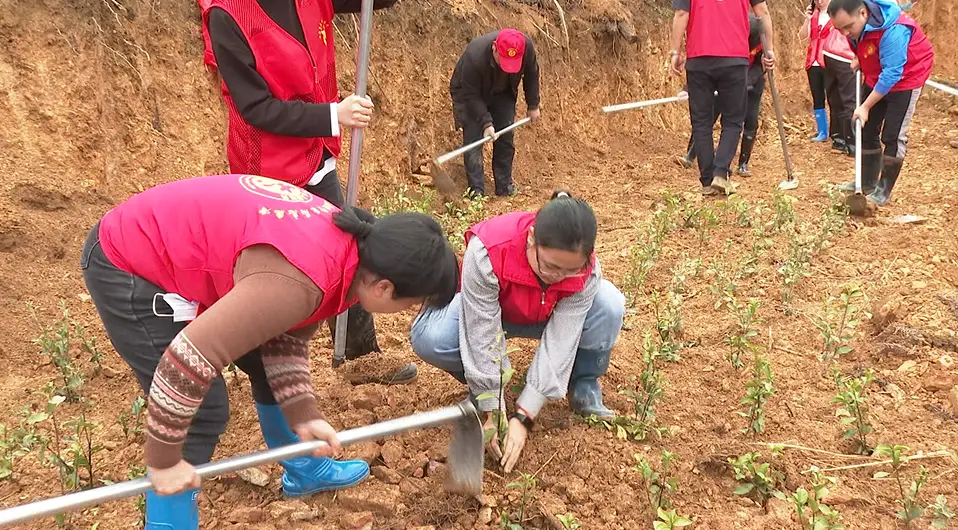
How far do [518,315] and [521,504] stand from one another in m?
0.66

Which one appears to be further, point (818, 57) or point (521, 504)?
point (818, 57)

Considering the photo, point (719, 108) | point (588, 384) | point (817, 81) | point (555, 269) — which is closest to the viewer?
point (555, 269)

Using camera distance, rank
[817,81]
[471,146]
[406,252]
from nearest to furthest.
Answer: [406,252] → [471,146] → [817,81]

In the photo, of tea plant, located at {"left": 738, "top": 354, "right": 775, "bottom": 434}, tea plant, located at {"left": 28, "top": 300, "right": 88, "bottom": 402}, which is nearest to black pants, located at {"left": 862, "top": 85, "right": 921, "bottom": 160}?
tea plant, located at {"left": 738, "top": 354, "right": 775, "bottom": 434}

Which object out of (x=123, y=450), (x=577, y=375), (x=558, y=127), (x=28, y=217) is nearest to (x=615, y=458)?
(x=577, y=375)

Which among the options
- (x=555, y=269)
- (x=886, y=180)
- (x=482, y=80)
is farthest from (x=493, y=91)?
(x=555, y=269)

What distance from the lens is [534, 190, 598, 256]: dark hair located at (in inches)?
82.8

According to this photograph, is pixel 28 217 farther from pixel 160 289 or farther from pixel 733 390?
pixel 733 390

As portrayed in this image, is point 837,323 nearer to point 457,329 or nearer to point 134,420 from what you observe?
point 457,329

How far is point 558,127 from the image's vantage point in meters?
8.40

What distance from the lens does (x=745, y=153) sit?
7.32 metres

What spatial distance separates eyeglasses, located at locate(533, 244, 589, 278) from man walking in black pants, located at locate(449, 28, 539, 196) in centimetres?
391

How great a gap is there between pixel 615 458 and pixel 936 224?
383cm

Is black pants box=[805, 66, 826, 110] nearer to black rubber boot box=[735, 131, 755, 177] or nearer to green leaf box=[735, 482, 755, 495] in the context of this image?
black rubber boot box=[735, 131, 755, 177]
